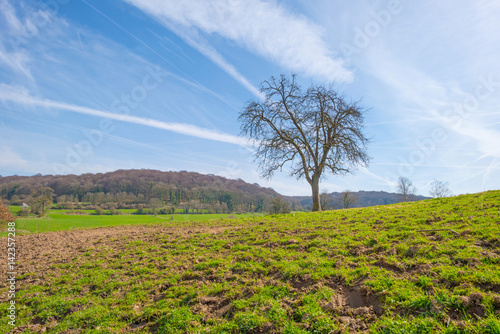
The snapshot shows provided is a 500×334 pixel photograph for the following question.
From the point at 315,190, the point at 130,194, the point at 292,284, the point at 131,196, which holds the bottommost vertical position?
the point at 292,284

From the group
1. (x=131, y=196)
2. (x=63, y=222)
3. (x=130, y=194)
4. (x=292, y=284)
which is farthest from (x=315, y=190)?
(x=130, y=194)

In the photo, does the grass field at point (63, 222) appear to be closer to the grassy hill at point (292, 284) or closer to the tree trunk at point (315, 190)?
the tree trunk at point (315, 190)

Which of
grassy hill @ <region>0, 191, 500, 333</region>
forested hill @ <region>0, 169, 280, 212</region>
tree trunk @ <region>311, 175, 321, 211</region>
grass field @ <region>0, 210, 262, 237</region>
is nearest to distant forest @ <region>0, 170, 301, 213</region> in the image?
forested hill @ <region>0, 169, 280, 212</region>

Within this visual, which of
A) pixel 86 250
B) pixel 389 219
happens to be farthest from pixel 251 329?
pixel 86 250

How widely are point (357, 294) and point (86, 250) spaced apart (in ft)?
38.8

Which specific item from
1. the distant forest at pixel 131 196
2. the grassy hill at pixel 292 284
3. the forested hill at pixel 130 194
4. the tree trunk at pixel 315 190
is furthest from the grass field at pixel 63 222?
the forested hill at pixel 130 194

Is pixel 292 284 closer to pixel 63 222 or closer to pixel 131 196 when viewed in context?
pixel 63 222

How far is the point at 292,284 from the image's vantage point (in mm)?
5652

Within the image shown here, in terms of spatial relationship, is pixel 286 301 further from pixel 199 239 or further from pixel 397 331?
pixel 199 239

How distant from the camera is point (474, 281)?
427 centimetres

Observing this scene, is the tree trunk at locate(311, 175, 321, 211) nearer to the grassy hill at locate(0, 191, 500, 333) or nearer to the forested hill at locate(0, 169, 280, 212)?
the grassy hill at locate(0, 191, 500, 333)

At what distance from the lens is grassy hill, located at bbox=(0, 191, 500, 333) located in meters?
4.00

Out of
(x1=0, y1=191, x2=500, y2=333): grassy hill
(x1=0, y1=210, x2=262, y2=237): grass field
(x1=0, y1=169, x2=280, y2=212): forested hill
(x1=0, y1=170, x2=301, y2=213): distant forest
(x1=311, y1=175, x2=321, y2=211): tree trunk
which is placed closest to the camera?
(x1=0, y1=191, x2=500, y2=333): grassy hill

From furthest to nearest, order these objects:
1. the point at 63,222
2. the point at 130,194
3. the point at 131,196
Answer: the point at 130,194, the point at 131,196, the point at 63,222
